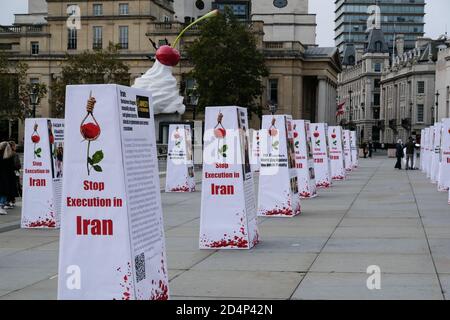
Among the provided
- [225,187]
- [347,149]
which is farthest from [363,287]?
[347,149]

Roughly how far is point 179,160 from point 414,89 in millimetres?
122707

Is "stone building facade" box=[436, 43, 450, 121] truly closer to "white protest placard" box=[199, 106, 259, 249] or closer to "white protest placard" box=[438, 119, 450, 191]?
"white protest placard" box=[438, 119, 450, 191]

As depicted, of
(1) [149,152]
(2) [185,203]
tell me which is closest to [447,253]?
(1) [149,152]

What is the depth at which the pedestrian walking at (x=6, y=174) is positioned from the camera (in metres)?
21.3

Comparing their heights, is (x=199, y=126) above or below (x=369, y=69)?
below

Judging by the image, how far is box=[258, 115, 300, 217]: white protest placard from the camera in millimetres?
19078

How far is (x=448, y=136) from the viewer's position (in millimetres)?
28031

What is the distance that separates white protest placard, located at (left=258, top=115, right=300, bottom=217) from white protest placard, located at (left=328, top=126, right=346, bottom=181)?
18.8 meters

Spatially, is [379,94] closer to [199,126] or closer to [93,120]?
[199,126]

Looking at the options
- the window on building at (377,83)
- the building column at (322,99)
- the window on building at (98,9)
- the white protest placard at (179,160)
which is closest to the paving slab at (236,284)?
the white protest placard at (179,160)

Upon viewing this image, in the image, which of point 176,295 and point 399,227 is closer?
point 176,295

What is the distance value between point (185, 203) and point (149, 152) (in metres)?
16.8

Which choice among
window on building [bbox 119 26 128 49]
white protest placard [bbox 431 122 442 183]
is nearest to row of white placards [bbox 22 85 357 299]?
white protest placard [bbox 431 122 442 183]

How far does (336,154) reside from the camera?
130ft
